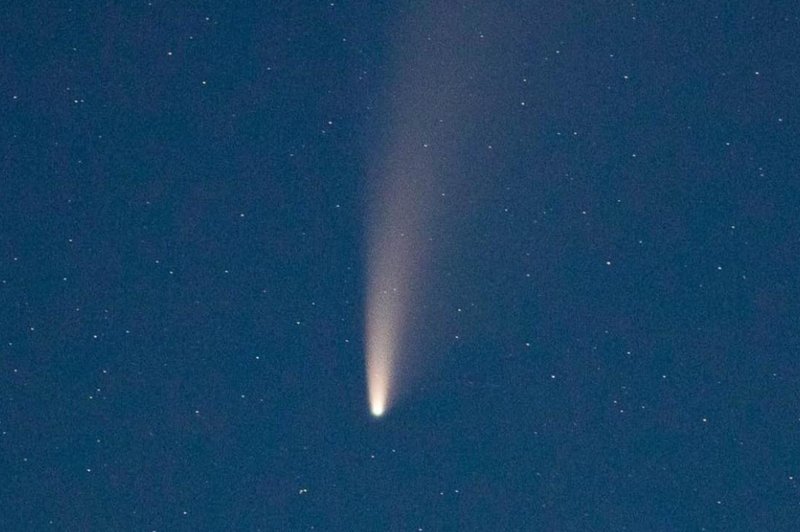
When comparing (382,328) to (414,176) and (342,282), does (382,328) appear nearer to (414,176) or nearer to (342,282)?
(342,282)

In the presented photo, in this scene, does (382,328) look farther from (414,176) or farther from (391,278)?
(414,176)

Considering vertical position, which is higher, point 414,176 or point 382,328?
point 414,176

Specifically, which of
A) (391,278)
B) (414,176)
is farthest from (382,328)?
(414,176)

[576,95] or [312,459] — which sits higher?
[576,95]

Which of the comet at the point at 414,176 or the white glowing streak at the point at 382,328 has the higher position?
the comet at the point at 414,176

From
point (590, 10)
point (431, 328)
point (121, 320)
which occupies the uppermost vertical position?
point (590, 10)

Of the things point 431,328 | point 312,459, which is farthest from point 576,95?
point 312,459

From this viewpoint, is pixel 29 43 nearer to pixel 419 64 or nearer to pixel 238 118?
pixel 238 118

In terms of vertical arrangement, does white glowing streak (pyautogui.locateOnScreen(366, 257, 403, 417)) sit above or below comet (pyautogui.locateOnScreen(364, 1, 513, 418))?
below
